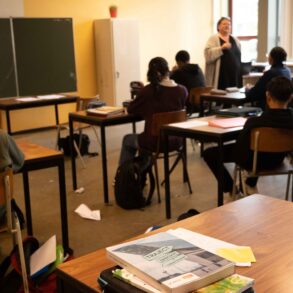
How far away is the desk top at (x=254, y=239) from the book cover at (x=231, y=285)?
0.05 m

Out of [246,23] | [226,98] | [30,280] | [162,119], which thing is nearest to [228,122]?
[162,119]

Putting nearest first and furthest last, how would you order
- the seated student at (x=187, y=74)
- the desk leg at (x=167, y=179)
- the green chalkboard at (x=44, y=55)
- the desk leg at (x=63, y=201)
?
the desk leg at (x=63, y=201) < the desk leg at (x=167, y=179) < the seated student at (x=187, y=74) < the green chalkboard at (x=44, y=55)

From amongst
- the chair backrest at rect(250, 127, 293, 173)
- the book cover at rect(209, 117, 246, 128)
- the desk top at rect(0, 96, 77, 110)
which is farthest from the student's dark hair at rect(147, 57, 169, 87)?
the desk top at rect(0, 96, 77, 110)

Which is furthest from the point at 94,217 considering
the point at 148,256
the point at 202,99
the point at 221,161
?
the point at 148,256

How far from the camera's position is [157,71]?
402 centimetres

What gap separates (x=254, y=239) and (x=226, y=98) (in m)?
3.67

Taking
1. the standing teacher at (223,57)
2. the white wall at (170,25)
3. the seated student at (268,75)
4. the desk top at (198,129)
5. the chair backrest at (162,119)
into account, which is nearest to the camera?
the desk top at (198,129)

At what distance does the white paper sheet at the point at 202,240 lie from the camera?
1.39 metres

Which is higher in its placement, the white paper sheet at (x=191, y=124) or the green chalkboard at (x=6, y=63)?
the green chalkboard at (x=6, y=63)

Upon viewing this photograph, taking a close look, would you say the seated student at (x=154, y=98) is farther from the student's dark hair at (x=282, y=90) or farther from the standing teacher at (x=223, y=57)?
the standing teacher at (x=223, y=57)

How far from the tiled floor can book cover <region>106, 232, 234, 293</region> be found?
77.9 inches

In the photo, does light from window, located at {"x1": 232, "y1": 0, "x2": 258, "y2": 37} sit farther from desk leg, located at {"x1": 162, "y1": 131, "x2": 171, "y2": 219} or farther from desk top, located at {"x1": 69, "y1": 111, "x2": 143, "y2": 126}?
desk leg, located at {"x1": 162, "y1": 131, "x2": 171, "y2": 219}

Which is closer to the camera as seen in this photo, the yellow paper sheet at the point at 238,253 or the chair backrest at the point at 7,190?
the yellow paper sheet at the point at 238,253

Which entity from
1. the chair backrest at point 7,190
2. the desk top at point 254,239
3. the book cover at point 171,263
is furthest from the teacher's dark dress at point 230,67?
→ the book cover at point 171,263
